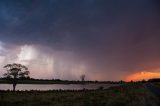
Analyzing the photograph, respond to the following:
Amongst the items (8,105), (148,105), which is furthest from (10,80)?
(148,105)


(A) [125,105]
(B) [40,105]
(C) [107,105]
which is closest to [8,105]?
(B) [40,105]

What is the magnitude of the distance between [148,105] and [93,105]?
642 centimetres

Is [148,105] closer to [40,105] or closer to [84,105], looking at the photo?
[84,105]

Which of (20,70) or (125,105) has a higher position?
(20,70)

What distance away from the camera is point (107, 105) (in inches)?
1200

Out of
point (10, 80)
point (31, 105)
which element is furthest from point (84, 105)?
point (10, 80)

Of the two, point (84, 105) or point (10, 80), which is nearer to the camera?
point (84, 105)

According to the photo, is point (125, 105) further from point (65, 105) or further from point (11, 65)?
point (11, 65)

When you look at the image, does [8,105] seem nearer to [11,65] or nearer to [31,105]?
[31,105]

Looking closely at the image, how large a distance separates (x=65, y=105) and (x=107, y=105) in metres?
4.74

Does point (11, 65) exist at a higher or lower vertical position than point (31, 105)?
higher

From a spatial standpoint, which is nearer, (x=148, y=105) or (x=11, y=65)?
(x=148, y=105)

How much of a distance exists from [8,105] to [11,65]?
55542 millimetres

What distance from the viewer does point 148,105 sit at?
31.4 metres
